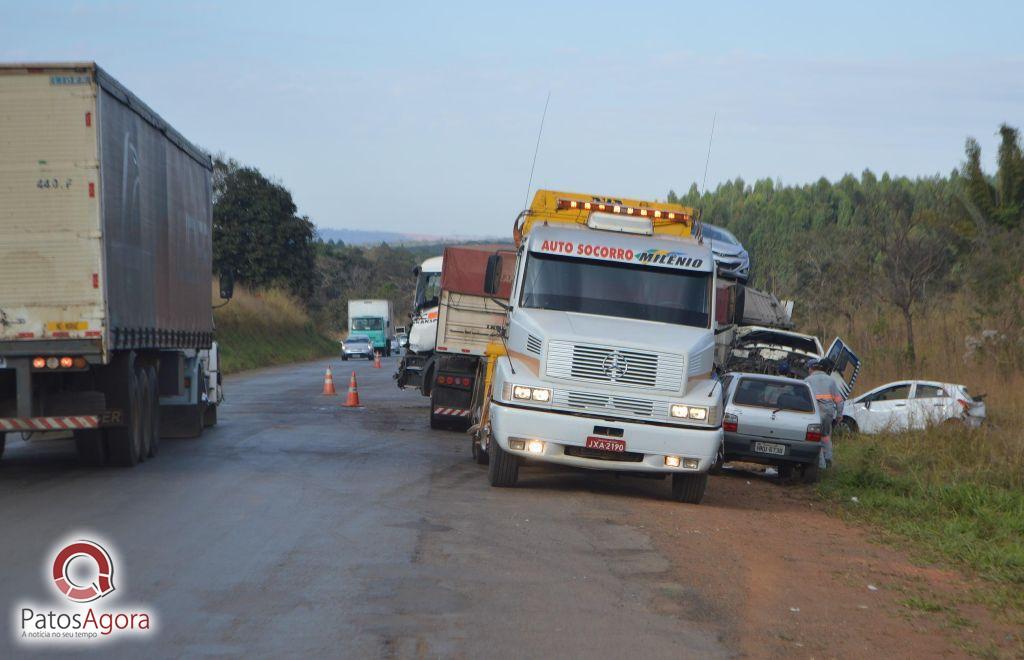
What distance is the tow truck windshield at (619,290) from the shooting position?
13398 millimetres

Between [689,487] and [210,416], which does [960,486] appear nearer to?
[689,487]

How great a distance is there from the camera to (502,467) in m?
13.1

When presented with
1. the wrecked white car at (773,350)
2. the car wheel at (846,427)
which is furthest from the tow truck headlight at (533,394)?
the wrecked white car at (773,350)

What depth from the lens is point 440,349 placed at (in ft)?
69.3

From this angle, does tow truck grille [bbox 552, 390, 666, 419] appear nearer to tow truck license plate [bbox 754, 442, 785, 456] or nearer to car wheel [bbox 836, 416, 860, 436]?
tow truck license plate [bbox 754, 442, 785, 456]

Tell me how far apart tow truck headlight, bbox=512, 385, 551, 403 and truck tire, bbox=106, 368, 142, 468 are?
16.5 feet

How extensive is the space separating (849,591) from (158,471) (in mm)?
8782

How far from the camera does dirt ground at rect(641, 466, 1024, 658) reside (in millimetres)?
7184

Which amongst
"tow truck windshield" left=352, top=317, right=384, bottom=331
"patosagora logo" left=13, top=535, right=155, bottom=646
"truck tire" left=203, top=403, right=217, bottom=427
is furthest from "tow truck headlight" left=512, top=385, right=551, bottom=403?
"tow truck windshield" left=352, top=317, right=384, bottom=331

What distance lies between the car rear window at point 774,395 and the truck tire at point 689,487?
4250mm

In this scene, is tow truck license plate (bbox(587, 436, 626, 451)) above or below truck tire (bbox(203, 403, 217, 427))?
above

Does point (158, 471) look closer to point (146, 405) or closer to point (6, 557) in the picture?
point (146, 405)

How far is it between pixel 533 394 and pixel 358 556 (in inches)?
153

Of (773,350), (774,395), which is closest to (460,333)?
(774,395)
